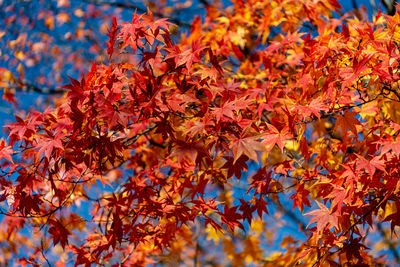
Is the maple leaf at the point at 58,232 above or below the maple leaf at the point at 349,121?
above

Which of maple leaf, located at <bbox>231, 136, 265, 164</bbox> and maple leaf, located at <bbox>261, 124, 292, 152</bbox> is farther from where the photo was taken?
maple leaf, located at <bbox>261, 124, 292, 152</bbox>

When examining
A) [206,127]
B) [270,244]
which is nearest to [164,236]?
[206,127]

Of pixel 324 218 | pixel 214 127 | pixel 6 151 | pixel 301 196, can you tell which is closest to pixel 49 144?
pixel 6 151

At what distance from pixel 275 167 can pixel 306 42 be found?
1150 mm

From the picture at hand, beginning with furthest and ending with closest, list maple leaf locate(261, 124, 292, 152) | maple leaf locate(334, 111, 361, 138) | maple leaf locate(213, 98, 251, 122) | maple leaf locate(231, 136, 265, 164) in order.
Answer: maple leaf locate(334, 111, 361, 138)
maple leaf locate(261, 124, 292, 152)
maple leaf locate(213, 98, 251, 122)
maple leaf locate(231, 136, 265, 164)

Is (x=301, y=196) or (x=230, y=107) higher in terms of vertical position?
(x=230, y=107)

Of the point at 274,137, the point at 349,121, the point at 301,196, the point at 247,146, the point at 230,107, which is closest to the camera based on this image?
the point at 247,146

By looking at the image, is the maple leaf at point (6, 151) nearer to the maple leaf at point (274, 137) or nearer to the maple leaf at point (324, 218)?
the maple leaf at point (274, 137)

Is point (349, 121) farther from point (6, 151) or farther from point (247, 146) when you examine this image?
point (6, 151)

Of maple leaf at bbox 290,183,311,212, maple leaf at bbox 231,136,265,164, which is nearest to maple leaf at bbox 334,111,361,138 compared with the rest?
maple leaf at bbox 290,183,311,212

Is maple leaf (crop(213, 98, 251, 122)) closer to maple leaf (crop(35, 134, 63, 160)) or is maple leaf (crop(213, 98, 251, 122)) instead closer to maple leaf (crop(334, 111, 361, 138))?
maple leaf (crop(334, 111, 361, 138))

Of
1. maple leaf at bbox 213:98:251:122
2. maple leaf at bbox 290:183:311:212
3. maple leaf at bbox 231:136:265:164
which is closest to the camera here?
maple leaf at bbox 231:136:265:164

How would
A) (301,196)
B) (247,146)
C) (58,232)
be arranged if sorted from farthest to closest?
(58,232) → (301,196) → (247,146)

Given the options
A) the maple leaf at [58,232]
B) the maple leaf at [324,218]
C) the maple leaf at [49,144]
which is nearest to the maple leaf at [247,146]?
the maple leaf at [324,218]
